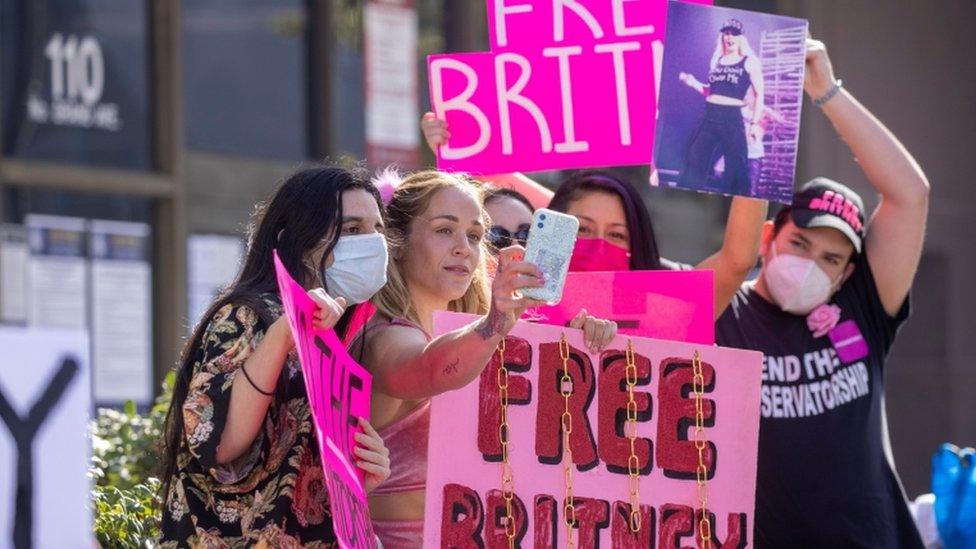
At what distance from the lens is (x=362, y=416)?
3.32 metres

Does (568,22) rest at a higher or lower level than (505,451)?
higher

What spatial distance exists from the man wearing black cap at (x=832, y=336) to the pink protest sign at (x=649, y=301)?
0.62 metres

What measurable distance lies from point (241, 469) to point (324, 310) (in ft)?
1.04

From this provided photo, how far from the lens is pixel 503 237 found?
422cm

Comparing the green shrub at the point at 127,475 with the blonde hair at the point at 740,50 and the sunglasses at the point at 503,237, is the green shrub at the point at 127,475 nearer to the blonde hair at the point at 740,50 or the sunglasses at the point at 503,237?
the sunglasses at the point at 503,237

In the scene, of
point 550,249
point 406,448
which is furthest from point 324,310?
point 406,448

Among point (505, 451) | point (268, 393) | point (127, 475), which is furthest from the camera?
point (127, 475)

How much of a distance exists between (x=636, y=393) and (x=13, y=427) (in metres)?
1.47

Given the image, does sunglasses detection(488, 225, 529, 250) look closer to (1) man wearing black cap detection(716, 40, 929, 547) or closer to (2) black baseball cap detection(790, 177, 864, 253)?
(1) man wearing black cap detection(716, 40, 929, 547)

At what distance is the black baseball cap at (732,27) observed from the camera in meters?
4.05

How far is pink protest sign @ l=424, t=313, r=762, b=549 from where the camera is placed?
3.52 meters

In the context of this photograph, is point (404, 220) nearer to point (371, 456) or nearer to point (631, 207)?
point (371, 456)

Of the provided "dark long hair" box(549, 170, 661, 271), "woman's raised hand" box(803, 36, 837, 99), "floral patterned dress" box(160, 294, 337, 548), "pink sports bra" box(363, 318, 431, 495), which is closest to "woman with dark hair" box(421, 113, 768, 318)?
"dark long hair" box(549, 170, 661, 271)

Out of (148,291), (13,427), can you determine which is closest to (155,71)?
(148,291)
